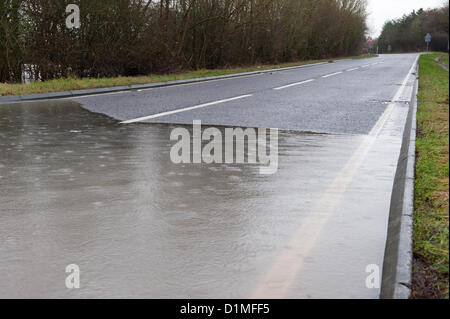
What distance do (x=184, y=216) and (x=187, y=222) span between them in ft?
0.57

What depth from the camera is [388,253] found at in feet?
12.4

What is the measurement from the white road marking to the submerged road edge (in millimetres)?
503

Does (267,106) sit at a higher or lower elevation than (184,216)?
higher

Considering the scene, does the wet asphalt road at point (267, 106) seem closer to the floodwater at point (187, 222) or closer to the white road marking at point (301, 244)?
the floodwater at point (187, 222)

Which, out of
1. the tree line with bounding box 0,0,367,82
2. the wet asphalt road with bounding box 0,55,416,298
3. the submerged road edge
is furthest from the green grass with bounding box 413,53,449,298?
the tree line with bounding box 0,0,367,82

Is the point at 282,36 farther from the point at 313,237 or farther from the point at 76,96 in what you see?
the point at 313,237

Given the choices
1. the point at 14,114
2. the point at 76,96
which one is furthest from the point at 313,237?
the point at 76,96

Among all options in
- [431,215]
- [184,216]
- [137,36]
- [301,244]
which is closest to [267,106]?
[184,216]

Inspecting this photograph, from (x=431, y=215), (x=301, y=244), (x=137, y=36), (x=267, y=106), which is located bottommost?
(x=301, y=244)

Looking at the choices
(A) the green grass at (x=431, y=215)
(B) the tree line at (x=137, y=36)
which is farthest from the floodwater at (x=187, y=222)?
(B) the tree line at (x=137, y=36)

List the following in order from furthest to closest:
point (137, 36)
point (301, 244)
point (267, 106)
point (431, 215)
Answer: point (137, 36) < point (267, 106) < point (431, 215) < point (301, 244)

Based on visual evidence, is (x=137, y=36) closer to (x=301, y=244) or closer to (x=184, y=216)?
(x=184, y=216)

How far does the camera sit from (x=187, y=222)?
4.55m

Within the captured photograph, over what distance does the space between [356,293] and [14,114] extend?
9.70 metres
